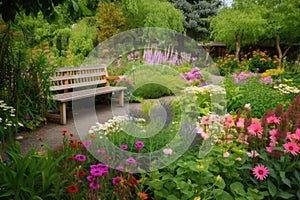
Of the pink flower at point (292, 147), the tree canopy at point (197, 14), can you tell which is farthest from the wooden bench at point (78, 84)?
the tree canopy at point (197, 14)

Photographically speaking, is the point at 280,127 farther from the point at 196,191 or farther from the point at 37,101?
the point at 37,101

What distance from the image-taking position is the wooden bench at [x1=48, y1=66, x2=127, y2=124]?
4654 millimetres

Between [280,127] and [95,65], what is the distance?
439 centimetres

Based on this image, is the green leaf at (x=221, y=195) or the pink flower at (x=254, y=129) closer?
the green leaf at (x=221, y=195)

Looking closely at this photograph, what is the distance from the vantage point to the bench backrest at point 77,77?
502 cm

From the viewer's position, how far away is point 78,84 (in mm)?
5312

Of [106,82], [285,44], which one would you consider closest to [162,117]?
[106,82]

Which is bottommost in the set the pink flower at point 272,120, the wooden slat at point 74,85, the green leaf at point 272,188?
the green leaf at point 272,188

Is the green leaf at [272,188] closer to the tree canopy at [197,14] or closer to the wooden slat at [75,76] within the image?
the wooden slat at [75,76]

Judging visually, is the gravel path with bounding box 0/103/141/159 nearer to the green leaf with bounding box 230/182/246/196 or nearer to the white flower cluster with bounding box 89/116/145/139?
the white flower cluster with bounding box 89/116/145/139

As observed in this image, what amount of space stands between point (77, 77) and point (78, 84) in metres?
0.15

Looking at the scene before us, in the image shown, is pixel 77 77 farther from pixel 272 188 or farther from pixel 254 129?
pixel 272 188

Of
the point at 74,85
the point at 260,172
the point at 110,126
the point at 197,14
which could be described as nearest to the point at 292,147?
the point at 260,172

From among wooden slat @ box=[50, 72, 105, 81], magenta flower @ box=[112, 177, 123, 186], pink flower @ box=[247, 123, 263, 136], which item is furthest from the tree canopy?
magenta flower @ box=[112, 177, 123, 186]
